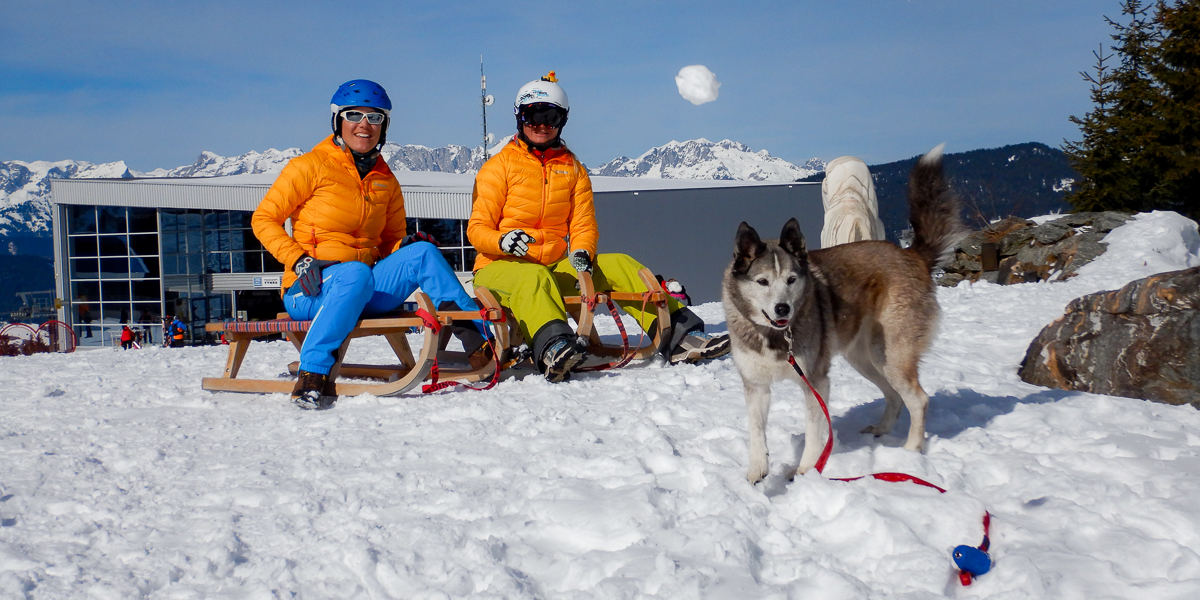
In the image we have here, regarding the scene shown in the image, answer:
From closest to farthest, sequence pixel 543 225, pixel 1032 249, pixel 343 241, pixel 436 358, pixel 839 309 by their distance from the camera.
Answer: pixel 839 309
pixel 436 358
pixel 343 241
pixel 543 225
pixel 1032 249

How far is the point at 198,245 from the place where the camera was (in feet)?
103

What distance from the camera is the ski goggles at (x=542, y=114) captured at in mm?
5762

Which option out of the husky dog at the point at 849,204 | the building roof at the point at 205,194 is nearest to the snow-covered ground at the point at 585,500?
the husky dog at the point at 849,204

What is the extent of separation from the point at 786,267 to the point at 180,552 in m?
2.56

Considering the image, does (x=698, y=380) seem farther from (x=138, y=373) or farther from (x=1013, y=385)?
(x=138, y=373)

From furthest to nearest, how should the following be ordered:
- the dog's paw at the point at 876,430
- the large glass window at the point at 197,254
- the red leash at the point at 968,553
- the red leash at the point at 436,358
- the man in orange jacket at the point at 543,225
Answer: the large glass window at the point at 197,254, the man in orange jacket at the point at 543,225, the red leash at the point at 436,358, the dog's paw at the point at 876,430, the red leash at the point at 968,553

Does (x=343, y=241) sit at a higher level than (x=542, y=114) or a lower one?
lower

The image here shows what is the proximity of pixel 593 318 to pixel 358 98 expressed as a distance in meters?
2.40

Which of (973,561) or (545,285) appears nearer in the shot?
(973,561)

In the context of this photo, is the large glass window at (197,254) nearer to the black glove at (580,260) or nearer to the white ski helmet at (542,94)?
the white ski helmet at (542,94)

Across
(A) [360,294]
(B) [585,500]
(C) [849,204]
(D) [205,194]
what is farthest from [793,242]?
(D) [205,194]

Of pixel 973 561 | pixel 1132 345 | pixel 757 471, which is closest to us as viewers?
pixel 973 561

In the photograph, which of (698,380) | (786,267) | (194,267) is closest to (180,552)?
(786,267)

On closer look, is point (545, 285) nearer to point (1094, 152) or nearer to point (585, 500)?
point (585, 500)
